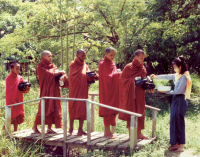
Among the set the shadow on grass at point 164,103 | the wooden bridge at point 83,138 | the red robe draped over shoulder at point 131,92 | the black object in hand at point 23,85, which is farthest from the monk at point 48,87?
the shadow on grass at point 164,103

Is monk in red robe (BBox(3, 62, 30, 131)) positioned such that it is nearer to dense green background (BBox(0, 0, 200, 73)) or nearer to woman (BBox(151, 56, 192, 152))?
dense green background (BBox(0, 0, 200, 73))

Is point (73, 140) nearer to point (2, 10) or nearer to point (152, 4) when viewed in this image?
point (152, 4)

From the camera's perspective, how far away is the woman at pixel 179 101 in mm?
5047

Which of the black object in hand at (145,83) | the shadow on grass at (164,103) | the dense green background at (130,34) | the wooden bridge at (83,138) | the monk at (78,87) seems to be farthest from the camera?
the shadow on grass at (164,103)

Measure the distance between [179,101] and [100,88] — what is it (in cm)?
167

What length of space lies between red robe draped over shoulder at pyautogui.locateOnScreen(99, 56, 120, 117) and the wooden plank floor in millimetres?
588

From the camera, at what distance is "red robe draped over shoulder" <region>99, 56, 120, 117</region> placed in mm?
5449

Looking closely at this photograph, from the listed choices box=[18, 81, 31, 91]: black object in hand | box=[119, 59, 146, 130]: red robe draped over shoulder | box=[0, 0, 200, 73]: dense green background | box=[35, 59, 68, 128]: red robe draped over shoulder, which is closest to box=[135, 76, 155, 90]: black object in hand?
box=[119, 59, 146, 130]: red robe draped over shoulder

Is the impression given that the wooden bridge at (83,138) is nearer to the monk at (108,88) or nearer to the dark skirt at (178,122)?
the monk at (108,88)

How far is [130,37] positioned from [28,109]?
5.02m

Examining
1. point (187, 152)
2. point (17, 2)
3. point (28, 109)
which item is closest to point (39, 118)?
point (28, 109)

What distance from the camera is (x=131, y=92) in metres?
5.28

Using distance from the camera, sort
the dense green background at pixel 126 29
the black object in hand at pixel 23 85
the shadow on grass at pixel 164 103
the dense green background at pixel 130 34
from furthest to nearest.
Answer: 1. the shadow on grass at pixel 164 103
2. the dense green background at pixel 126 29
3. the dense green background at pixel 130 34
4. the black object in hand at pixel 23 85

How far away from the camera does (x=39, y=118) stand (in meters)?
5.91
